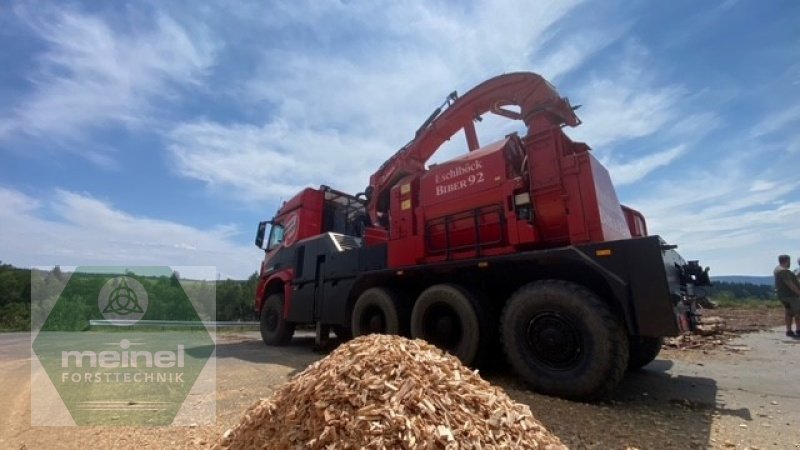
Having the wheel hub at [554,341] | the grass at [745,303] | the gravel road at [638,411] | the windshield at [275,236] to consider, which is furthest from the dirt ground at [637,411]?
the grass at [745,303]

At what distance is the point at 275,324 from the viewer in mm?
9922

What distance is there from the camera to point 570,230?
4.87 m

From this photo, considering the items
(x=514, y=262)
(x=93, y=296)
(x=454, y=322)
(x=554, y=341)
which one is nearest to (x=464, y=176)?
(x=514, y=262)

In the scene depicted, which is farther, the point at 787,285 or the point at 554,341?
the point at 787,285

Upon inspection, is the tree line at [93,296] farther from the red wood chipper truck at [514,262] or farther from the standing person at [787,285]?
the red wood chipper truck at [514,262]

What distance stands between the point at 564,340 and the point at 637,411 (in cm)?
92

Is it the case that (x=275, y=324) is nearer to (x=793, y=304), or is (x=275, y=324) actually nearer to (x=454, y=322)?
(x=454, y=322)

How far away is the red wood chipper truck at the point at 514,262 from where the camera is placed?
3.95 meters

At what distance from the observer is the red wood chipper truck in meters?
3.95

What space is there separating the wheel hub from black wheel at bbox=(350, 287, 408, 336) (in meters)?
2.38

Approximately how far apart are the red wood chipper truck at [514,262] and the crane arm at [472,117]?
0.02 m

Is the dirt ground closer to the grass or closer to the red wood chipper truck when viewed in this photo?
the red wood chipper truck

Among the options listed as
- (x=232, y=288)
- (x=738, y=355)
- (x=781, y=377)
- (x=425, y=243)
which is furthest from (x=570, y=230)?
(x=232, y=288)

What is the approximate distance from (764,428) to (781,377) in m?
2.84
